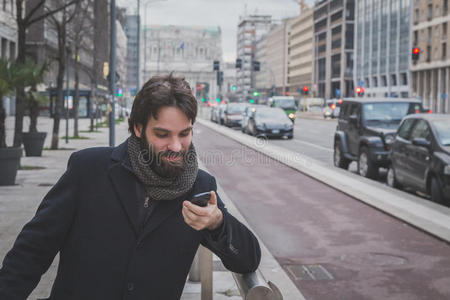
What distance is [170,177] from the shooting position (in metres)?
2.46

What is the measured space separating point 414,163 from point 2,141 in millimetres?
7536

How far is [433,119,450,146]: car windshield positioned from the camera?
11492mm

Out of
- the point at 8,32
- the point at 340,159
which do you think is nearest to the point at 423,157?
the point at 340,159

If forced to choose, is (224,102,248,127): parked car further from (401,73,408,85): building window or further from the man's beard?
(401,73,408,85): building window

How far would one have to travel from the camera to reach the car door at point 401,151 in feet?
41.7

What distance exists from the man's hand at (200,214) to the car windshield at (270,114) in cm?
3059

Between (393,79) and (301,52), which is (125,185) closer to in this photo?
(393,79)

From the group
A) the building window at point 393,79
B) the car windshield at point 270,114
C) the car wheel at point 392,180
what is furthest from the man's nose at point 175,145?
the building window at point 393,79

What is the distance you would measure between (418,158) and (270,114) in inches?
858

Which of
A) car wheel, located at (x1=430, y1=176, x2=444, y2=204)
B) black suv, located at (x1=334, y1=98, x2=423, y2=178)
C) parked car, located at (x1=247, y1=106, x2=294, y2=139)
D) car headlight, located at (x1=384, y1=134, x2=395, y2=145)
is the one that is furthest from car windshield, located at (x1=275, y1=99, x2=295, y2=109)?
car wheel, located at (x1=430, y1=176, x2=444, y2=204)

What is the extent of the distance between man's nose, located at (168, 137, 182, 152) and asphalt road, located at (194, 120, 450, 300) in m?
3.77

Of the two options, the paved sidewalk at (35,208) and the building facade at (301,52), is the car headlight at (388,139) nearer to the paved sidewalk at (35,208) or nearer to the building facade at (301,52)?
the paved sidewalk at (35,208)

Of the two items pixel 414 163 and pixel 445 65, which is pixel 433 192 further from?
pixel 445 65

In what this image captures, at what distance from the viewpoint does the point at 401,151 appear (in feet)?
42.3
